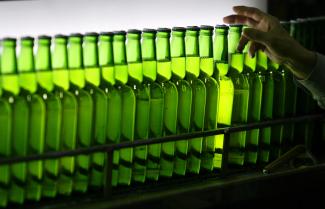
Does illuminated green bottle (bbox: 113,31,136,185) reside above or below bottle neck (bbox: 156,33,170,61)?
below

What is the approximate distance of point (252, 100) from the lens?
5.60 feet

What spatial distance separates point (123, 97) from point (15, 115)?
26cm

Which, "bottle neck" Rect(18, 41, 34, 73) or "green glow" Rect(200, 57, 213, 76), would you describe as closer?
"bottle neck" Rect(18, 41, 34, 73)

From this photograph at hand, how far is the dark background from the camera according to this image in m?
2.09

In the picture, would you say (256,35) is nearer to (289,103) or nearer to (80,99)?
(289,103)

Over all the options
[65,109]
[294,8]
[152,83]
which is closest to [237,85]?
[152,83]

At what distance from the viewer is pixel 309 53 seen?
1.70 metres

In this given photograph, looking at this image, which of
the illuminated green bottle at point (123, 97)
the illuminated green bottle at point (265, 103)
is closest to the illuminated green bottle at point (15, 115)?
the illuminated green bottle at point (123, 97)

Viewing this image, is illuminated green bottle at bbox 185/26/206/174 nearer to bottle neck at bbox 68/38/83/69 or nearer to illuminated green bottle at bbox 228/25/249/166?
illuminated green bottle at bbox 228/25/249/166

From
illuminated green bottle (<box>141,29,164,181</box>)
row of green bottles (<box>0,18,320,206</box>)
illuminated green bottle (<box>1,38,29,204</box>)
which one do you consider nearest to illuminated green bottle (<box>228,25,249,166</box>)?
row of green bottles (<box>0,18,320,206</box>)

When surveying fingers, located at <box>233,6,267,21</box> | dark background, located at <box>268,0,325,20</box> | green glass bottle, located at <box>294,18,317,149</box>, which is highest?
fingers, located at <box>233,6,267,21</box>

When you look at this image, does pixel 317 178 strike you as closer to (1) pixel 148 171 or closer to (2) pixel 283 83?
(2) pixel 283 83

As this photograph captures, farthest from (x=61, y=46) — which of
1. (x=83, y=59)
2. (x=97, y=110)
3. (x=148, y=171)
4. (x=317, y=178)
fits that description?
(x=317, y=178)

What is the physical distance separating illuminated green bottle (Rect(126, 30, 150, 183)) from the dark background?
0.74 meters
